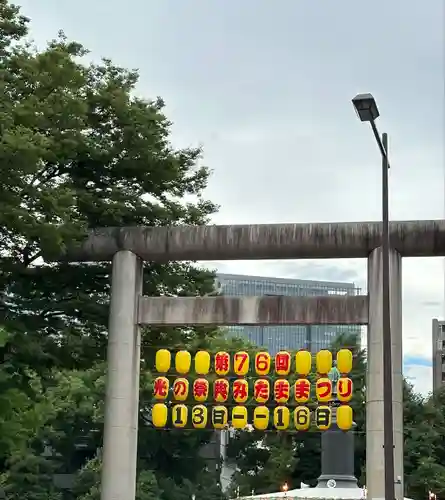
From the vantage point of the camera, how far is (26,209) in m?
17.2

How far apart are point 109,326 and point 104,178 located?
12.2ft

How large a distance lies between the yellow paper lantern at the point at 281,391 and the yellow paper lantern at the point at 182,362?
2.29m

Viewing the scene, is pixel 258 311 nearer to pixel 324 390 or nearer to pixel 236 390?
pixel 236 390

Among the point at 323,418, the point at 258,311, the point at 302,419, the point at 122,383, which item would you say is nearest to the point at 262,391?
the point at 302,419

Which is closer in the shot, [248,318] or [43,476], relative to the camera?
[248,318]

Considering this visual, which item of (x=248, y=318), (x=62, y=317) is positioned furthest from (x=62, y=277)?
(x=248, y=318)

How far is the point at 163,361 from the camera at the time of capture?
20656 millimetres

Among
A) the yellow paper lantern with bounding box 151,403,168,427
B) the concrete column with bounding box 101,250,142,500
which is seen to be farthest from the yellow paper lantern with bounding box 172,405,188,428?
the concrete column with bounding box 101,250,142,500

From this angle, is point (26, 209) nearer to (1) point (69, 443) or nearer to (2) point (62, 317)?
(2) point (62, 317)

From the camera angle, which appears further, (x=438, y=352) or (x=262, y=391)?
(x=438, y=352)

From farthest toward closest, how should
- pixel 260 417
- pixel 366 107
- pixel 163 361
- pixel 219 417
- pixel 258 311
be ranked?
pixel 260 417 → pixel 219 417 → pixel 163 361 → pixel 258 311 → pixel 366 107

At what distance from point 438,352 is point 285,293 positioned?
4517 cm

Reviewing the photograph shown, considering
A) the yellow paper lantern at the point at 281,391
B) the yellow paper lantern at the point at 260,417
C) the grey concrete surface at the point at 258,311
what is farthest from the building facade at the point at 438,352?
the grey concrete surface at the point at 258,311

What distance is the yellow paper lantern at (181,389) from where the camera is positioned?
21.1 meters
